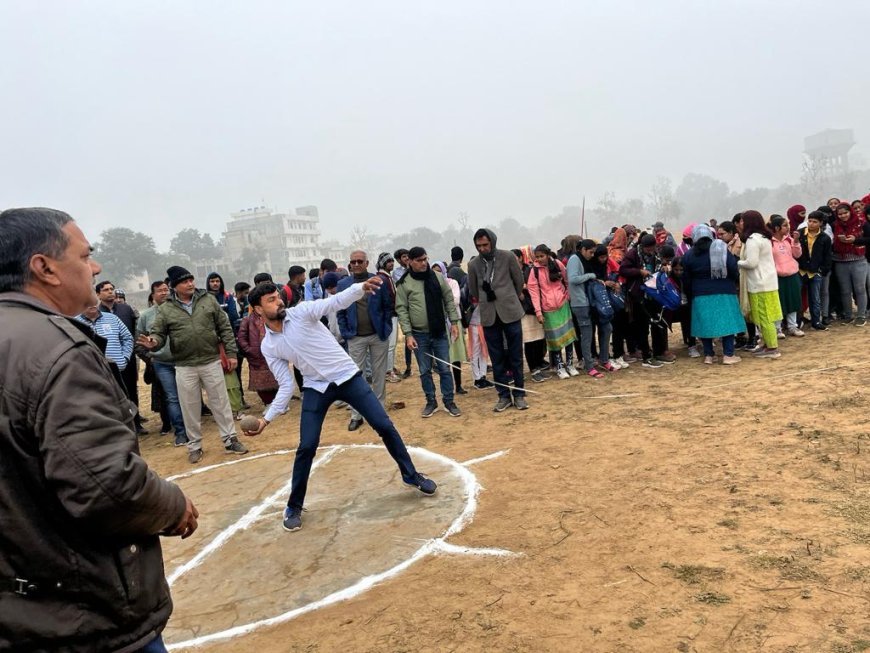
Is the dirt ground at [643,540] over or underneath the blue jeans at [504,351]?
underneath

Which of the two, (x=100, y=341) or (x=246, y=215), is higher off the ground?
(x=246, y=215)

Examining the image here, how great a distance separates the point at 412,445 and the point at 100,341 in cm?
519

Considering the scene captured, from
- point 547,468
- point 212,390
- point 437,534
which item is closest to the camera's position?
point 437,534

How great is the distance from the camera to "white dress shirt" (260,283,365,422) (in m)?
4.97

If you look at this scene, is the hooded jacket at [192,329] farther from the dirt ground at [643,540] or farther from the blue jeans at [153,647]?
the blue jeans at [153,647]

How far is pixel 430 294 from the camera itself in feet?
25.9

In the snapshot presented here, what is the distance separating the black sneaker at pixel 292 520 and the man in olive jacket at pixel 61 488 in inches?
121

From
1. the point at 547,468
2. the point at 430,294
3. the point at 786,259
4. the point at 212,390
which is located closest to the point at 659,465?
the point at 547,468

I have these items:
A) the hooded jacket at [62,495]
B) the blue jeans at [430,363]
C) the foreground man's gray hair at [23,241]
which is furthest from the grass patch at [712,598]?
the blue jeans at [430,363]

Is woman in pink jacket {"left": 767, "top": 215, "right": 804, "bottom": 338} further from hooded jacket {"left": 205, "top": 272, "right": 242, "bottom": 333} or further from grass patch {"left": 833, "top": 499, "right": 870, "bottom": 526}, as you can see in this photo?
hooded jacket {"left": 205, "top": 272, "right": 242, "bottom": 333}

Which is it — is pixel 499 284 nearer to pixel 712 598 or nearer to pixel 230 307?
pixel 712 598

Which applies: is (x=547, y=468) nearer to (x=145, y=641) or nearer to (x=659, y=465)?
(x=659, y=465)

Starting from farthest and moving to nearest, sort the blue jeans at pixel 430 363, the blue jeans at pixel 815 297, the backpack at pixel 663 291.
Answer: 1. the blue jeans at pixel 815 297
2. the backpack at pixel 663 291
3. the blue jeans at pixel 430 363

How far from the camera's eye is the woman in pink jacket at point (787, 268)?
9344 millimetres
